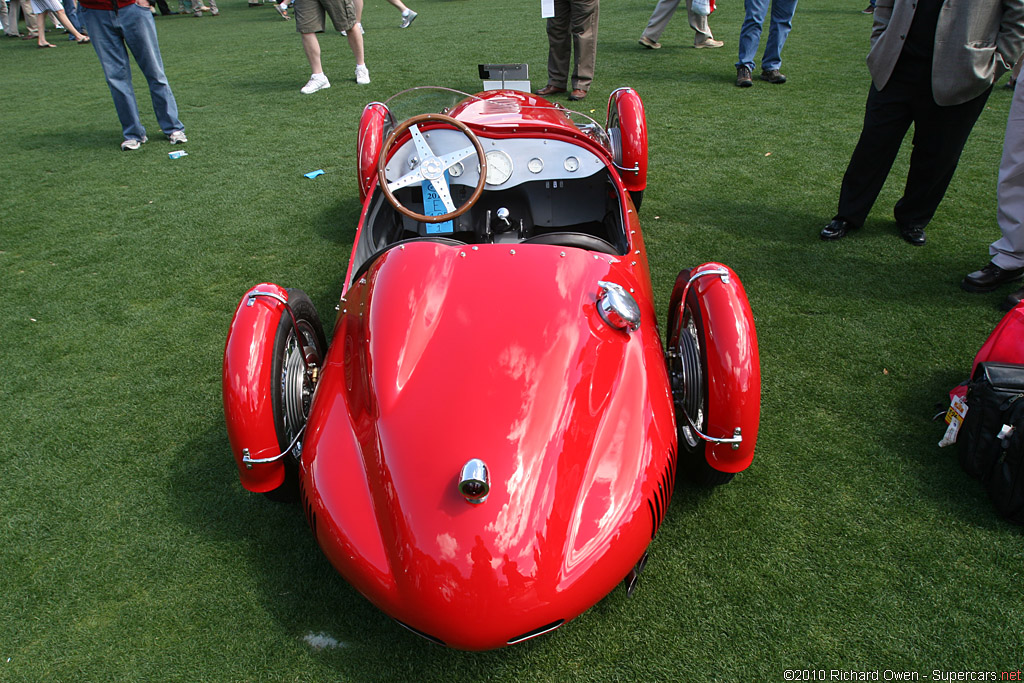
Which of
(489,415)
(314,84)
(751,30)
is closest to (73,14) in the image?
(314,84)

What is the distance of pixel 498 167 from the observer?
344 centimetres

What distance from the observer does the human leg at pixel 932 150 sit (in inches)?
151

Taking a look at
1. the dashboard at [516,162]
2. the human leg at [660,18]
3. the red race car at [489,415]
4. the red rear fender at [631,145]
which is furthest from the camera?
the human leg at [660,18]

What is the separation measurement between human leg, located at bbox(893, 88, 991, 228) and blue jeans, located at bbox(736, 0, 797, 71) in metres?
3.81

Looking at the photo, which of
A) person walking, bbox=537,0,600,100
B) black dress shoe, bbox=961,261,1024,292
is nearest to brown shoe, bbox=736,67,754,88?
person walking, bbox=537,0,600,100

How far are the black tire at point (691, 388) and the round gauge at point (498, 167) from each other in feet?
3.94

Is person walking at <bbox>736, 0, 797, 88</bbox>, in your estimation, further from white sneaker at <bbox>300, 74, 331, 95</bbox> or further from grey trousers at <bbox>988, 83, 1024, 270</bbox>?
white sneaker at <bbox>300, 74, 331, 95</bbox>

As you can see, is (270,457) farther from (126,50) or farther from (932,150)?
(126,50)

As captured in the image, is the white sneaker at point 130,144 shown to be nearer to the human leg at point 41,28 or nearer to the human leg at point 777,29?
the human leg at point 777,29

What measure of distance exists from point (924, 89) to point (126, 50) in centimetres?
669

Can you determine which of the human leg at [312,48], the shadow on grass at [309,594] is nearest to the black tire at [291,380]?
the shadow on grass at [309,594]

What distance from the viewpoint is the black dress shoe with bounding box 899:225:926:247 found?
4285mm

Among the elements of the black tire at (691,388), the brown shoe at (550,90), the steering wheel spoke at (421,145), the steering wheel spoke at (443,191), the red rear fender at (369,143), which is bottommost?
the brown shoe at (550,90)

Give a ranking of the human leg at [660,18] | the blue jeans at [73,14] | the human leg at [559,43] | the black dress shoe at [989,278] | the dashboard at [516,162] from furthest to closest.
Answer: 1. the blue jeans at [73,14]
2. the human leg at [660,18]
3. the human leg at [559,43]
4. the black dress shoe at [989,278]
5. the dashboard at [516,162]
